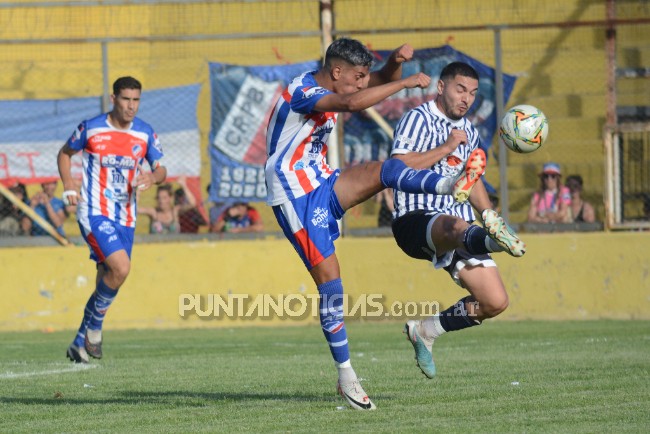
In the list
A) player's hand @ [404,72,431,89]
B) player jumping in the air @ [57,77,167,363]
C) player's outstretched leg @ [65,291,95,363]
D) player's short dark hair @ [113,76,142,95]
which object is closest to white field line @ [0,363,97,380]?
player's outstretched leg @ [65,291,95,363]

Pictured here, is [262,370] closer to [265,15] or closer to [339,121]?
[339,121]

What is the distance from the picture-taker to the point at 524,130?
8266 mm

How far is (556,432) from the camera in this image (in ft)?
19.3

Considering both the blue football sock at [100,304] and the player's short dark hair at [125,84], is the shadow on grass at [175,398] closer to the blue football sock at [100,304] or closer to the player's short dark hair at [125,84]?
the blue football sock at [100,304]

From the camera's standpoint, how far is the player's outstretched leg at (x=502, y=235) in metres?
7.13

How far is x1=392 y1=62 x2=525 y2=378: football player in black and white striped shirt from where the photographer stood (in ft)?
25.4

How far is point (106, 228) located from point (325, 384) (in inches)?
129

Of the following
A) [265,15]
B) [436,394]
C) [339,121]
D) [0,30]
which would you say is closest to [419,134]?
[436,394]

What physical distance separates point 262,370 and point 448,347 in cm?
265

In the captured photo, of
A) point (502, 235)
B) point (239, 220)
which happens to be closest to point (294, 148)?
point (502, 235)

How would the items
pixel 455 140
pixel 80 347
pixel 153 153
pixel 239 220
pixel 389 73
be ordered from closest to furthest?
pixel 455 140, pixel 389 73, pixel 80 347, pixel 153 153, pixel 239 220

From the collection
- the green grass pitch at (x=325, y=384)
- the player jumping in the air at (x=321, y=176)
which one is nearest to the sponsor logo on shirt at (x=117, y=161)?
the green grass pitch at (x=325, y=384)

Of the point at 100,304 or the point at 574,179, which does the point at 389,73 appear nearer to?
the point at 100,304

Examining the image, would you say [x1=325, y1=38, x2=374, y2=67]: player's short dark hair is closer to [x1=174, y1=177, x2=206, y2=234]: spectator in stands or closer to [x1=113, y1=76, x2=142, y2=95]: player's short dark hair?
[x1=113, y1=76, x2=142, y2=95]: player's short dark hair
